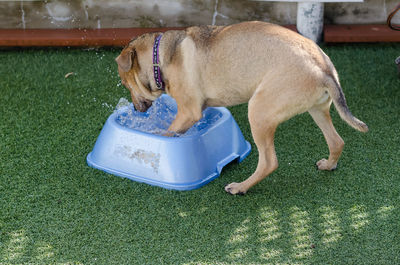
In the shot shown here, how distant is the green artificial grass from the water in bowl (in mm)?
449

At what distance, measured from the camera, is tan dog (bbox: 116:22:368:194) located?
12.0ft

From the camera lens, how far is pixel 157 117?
185 inches

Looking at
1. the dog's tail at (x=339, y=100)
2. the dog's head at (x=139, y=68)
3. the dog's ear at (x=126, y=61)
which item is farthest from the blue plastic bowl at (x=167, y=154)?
the dog's tail at (x=339, y=100)

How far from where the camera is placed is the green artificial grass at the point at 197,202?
11.6 feet

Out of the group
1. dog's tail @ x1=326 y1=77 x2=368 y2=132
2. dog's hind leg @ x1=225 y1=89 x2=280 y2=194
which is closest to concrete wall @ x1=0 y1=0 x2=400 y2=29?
dog's hind leg @ x1=225 y1=89 x2=280 y2=194

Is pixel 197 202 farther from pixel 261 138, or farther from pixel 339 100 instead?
pixel 339 100

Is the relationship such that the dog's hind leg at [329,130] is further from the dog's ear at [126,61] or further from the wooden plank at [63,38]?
the wooden plank at [63,38]

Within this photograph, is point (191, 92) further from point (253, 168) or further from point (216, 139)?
point (253, 168)

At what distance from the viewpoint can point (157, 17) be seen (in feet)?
22.3

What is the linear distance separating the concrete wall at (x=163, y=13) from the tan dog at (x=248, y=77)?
103 inches

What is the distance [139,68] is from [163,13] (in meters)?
2.74

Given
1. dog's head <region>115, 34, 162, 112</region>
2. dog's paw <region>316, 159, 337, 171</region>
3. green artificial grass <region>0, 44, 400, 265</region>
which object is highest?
dog's head <region>115, 34, 162, 112</region>

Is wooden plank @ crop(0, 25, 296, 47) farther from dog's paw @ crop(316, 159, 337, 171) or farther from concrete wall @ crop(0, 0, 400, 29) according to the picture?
dog's paw @ crop(316, 159, 337, 171)

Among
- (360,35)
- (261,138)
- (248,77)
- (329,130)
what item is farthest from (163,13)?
(261,138)
